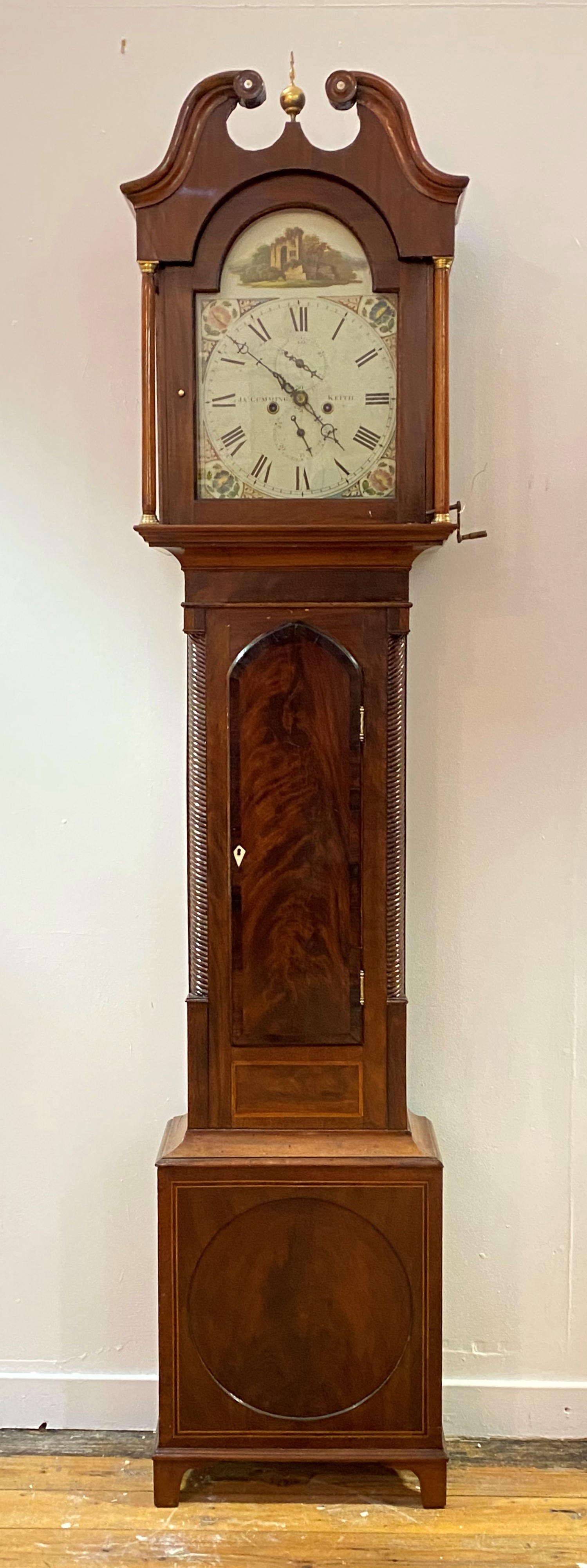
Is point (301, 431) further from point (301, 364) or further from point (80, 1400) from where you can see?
point (80, 1400)

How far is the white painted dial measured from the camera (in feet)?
5.74

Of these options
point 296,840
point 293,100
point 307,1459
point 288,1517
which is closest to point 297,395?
point 293,100

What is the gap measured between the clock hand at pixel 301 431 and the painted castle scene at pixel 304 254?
197 millimetres

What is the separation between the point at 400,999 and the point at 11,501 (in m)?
1.10

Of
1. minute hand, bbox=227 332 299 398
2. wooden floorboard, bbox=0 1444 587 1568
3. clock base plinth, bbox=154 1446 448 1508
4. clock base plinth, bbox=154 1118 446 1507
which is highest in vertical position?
minute hand, bbox=227 332 299 398

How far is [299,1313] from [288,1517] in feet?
1.08

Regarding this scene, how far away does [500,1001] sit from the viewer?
206 centimetres

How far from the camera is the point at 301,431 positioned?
1.77m

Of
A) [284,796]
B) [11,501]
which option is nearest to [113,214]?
[11,501]

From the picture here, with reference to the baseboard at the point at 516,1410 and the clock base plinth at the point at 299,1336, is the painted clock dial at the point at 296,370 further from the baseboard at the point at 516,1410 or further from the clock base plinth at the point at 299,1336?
the baseboard at the point at 516,1410

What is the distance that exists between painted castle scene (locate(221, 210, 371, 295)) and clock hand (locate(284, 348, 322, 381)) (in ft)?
0.33

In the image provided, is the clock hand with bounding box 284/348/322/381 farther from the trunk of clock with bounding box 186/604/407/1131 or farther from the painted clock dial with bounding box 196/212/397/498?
the trunk of clock with bounding box 186/604/407/1131

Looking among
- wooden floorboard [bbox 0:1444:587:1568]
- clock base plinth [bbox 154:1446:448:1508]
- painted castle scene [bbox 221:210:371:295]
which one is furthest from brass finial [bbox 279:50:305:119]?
wooden floorboard [bbox 0:1444:587:1568]

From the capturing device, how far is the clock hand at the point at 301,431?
176 centimetres
